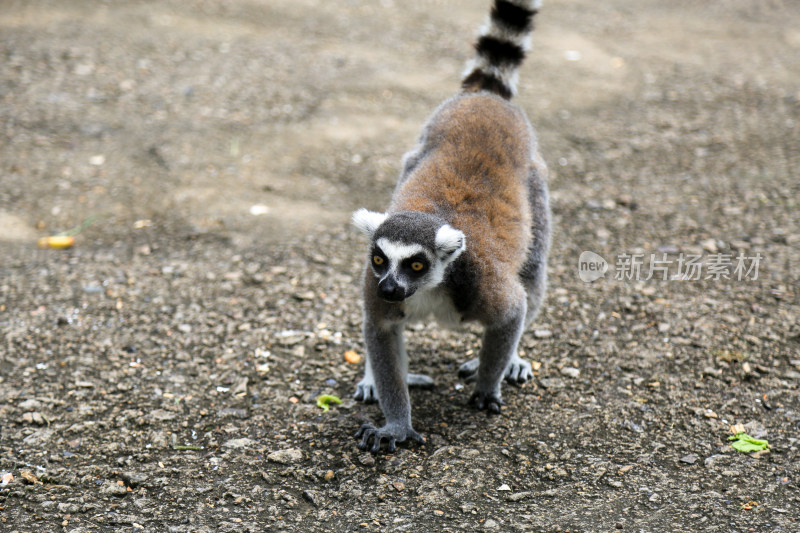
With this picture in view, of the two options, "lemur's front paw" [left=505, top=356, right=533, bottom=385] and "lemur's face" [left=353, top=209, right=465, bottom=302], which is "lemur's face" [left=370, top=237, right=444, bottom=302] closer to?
"lemur's face" [left=353, top=209, right=465, bottom=302]

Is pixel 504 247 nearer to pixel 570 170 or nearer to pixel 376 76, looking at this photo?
pixel 570 170

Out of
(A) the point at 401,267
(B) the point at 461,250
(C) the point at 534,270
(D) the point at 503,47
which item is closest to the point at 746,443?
(C) the point at 534,270

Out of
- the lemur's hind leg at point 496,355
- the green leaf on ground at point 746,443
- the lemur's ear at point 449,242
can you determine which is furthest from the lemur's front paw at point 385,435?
the green leaf on ground at point 746,443

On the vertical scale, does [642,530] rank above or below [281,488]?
above

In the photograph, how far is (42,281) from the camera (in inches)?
205

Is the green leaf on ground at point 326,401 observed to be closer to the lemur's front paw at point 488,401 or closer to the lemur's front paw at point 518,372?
the lemur's front paw at point 488,401

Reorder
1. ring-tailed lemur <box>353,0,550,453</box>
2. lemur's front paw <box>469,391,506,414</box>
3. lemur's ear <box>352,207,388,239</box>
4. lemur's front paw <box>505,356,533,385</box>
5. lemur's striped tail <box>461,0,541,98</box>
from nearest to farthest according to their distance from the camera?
ring-tailed lemur <box>353,0,550,453</box> < lemur's ear <box>352,207,388,239</box> < lemur's front paw <box>469,391,506,414</box> < lemur's front paw <box>505,356,533,385</box> < lemur's striped tail <box>461,0,541,98</box>

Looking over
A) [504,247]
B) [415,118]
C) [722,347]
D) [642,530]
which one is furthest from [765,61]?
[642,530]

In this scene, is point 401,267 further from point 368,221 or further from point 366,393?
point 366,393

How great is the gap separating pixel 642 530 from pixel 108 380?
2950 mm

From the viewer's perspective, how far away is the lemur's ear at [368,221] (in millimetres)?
3717

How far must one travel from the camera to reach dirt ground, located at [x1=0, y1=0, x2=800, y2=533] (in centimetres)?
358

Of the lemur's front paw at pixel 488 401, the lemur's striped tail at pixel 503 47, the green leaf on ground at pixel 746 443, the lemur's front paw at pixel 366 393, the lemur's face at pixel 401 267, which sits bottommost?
the lemur's front paw at pixel 366 393

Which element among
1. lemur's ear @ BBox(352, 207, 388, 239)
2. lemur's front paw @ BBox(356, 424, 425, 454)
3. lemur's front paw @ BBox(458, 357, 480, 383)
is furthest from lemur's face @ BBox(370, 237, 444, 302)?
lemur's front paw @ BBox(458, 357, 480, 383)
